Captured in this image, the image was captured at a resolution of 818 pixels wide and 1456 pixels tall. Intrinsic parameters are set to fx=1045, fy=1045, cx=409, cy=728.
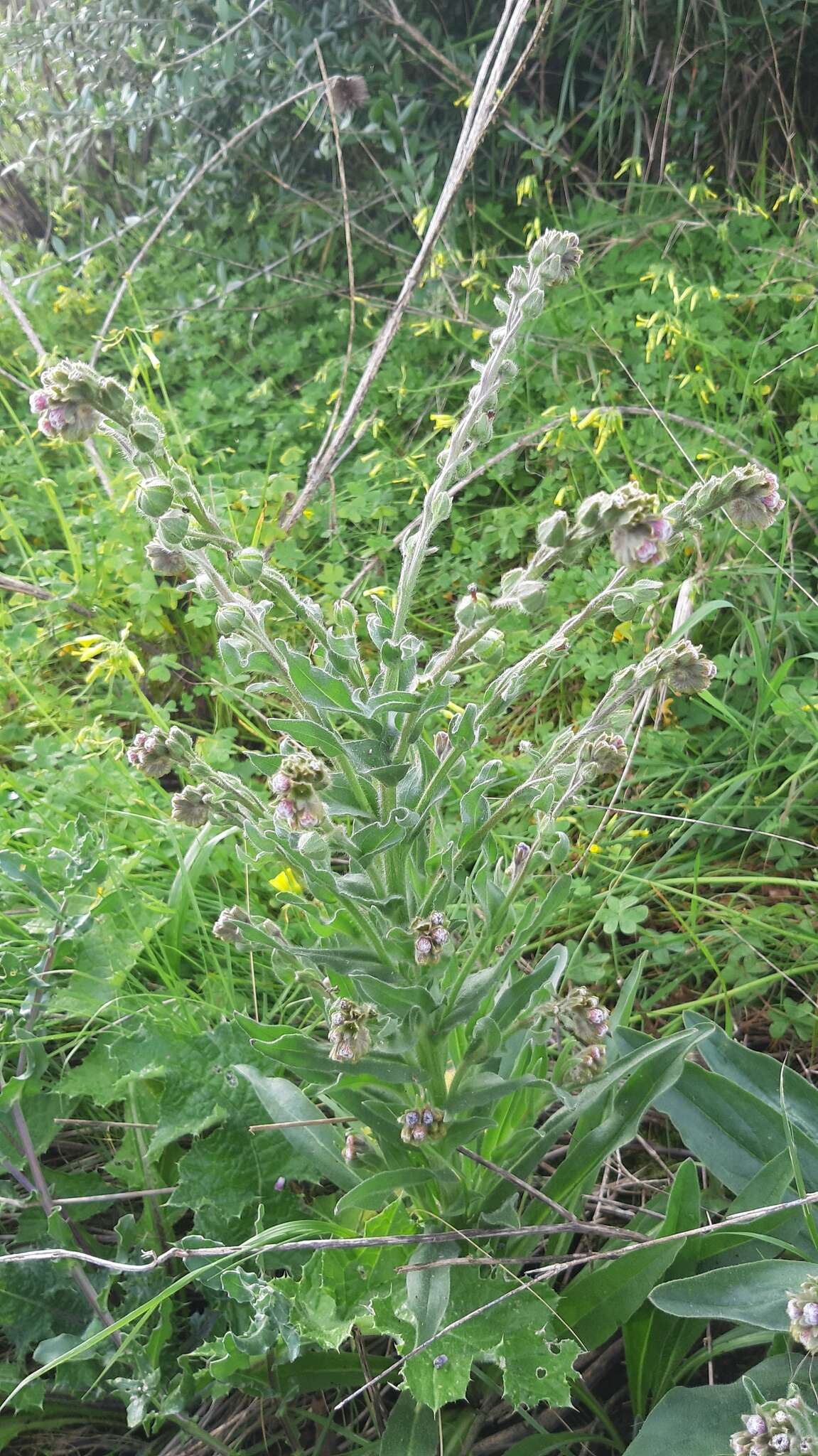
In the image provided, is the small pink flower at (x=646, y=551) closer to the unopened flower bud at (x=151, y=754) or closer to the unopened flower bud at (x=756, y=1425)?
the unopened flower bud at (x=151, y=754)

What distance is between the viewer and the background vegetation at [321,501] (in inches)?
63.2

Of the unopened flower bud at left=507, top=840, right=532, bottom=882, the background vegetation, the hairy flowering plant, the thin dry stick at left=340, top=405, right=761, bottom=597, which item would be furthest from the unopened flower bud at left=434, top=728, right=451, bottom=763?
the thin dry stick at left=340, top=405, right=761, bottom=597

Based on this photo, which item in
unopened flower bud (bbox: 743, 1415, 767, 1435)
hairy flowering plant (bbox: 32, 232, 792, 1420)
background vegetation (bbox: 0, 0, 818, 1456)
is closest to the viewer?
unopened flower bud (bbox: 743, 1415, 767, 1435)

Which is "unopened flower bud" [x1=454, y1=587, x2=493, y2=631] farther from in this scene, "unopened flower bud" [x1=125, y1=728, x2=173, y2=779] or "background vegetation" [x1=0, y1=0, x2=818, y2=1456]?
"background vegetation" [x1=0, y1=0, x2=818, y2=1456]

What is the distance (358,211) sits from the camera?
11.9ft

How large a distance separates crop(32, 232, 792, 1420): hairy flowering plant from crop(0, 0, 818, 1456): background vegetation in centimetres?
16

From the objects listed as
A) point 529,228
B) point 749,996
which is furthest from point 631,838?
point 529,228

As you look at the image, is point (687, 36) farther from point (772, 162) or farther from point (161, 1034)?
point (161, 1034)

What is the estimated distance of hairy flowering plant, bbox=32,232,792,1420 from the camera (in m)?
1.13

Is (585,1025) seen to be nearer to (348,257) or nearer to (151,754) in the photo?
(151,754)

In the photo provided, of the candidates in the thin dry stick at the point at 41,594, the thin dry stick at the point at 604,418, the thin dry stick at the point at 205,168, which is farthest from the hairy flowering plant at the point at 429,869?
the thin dry stick at the point at 205,168

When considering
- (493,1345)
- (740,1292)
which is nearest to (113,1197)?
(493,1345)

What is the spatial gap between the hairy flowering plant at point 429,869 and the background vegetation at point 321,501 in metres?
0.16

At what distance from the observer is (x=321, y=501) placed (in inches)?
125
